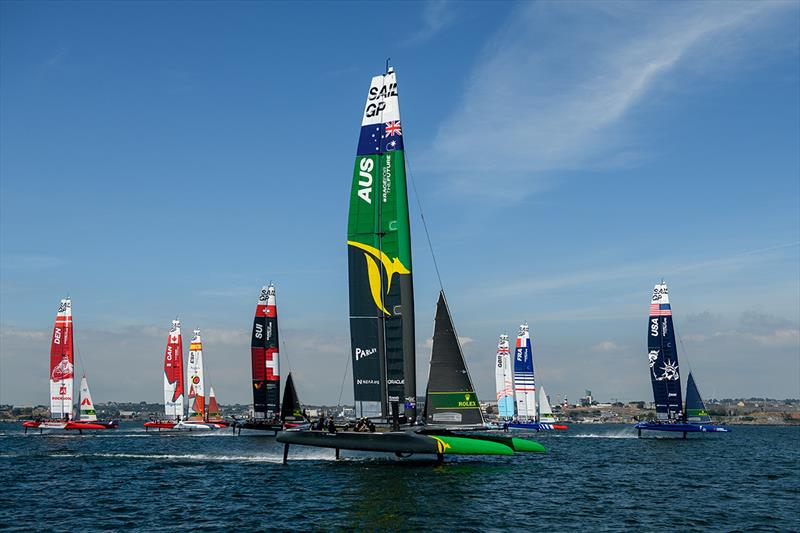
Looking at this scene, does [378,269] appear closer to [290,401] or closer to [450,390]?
[450,390]

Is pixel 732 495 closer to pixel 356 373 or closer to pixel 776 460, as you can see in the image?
pixel 356 373

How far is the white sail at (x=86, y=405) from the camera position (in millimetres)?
85812

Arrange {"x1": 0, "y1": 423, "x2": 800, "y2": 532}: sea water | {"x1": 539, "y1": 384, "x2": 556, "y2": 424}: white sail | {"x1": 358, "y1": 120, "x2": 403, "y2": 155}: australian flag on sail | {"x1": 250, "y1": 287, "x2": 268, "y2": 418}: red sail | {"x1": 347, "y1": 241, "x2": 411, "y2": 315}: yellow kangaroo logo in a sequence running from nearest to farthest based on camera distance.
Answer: {"x1": 0, "y1": 423, "x2": 800, "y2": 532}: sea water → {"x1": 347, "y1": 241, "x2": 411, "y2": 315}: yellow kangaroo logo → {"x1": 358, "y1": 120, "x2": 403, "y2": 155}: australian flag on sail → {"x1": 250, "y1": 287, "x2": 268, "y2": 418}: red sail → {"x1": 539, "y1": 384, "x2": 556, "y2": 424}: white sail

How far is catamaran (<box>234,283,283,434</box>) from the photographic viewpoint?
75125 mm

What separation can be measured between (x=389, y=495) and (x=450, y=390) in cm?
837

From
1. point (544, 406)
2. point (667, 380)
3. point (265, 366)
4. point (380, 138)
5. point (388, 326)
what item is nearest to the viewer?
point (388, 326)

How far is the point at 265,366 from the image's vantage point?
245ft

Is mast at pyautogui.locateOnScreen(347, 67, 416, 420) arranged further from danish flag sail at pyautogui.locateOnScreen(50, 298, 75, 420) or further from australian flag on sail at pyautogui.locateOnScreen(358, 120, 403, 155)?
danish flag sail at pyautogui.locateOnScreen(50, 298, 75, 420)

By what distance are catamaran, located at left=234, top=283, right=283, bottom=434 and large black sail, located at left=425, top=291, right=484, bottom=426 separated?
4397 centimetres

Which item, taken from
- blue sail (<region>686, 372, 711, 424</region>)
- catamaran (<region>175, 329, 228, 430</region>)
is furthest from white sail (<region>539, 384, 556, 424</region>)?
catamaran (<region>175, 329, 228, 430</region>)

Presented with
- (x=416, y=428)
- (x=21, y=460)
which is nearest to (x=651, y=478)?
(x=416, y=428)

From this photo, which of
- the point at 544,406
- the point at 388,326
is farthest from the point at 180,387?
the point at 388,326

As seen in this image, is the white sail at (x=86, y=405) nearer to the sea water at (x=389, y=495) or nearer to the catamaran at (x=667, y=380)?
the sea water at (x=389, y=495)

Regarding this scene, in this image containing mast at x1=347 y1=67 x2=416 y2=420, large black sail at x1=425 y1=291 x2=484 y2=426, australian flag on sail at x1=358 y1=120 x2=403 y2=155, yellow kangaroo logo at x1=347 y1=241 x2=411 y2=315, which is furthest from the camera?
australian flag on sail at x1=358 y1=120 x2=403 y2=155
